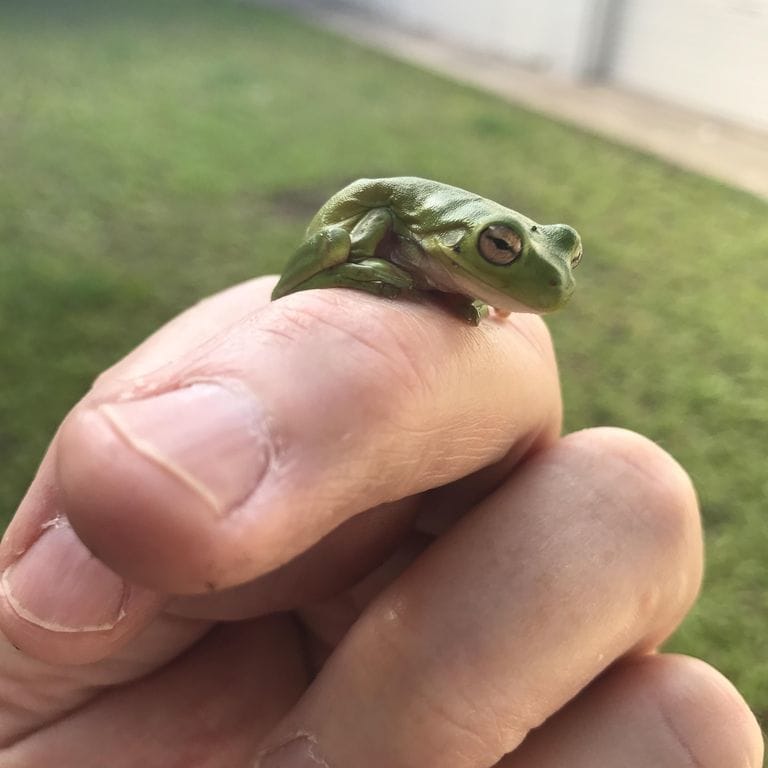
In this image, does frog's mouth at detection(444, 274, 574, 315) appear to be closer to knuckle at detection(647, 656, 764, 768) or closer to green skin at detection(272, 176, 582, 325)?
green skin at detection(272, 176, 582, 325)

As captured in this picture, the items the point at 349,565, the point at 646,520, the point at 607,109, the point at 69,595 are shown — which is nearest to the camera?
the point at 69,595

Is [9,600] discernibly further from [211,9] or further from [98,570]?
[211,9]

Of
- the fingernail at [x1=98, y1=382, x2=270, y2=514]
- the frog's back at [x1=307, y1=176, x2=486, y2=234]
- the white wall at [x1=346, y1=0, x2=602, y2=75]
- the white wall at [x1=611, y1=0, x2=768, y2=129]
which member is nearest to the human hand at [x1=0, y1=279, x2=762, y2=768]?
the fingernail at [x1=98, y1=382, x2=270, y2=514]

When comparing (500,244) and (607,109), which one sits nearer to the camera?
(500,244)

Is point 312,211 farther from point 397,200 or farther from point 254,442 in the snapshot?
point 254,442

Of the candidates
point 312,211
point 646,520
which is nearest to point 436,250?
point 646,520

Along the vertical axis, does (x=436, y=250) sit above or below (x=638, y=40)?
above

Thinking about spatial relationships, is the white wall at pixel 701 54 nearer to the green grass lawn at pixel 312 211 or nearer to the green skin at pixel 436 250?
the green grass lawn at pixel 312 211
